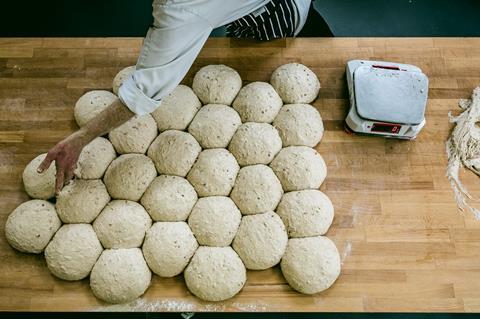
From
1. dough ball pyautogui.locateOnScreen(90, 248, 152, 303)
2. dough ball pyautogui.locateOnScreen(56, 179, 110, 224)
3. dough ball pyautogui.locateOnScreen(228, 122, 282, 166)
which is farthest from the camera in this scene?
dough ball pyautogui.locateOnScreen(228, 122, 282, 166)

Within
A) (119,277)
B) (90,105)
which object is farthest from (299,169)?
(90,105)

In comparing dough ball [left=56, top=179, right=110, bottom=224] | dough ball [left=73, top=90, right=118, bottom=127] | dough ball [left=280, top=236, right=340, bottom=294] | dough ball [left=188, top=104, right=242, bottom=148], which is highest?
dough ball [left=73, top=90, right=118, bottom=127]

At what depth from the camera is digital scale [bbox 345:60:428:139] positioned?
2.08 metres

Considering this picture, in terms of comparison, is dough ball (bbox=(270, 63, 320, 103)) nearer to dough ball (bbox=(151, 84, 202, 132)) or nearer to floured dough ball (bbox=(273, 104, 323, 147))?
floured dough ball (bbox=(273, 104, 323, 147))

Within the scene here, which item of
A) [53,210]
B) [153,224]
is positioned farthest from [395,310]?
[53,210]

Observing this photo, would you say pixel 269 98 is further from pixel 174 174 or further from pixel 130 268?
pixel 130 268

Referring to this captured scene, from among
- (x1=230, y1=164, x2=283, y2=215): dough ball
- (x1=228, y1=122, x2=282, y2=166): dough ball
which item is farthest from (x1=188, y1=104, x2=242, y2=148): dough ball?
(x1=230, y1=164, x2=283, y2=215): dough ball

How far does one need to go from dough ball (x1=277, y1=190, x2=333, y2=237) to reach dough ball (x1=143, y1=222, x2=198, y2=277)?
390 mm

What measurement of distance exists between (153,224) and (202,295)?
35 cm

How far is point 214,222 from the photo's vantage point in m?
1.95

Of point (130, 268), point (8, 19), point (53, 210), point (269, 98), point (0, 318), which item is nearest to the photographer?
point (130, 268)

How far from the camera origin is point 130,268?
1.88 meters

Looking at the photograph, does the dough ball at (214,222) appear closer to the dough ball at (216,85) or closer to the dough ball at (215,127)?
the dough ball at (215,127)

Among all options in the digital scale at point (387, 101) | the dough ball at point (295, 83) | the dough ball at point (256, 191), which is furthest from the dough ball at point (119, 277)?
the digital scale at point (387, 101)
